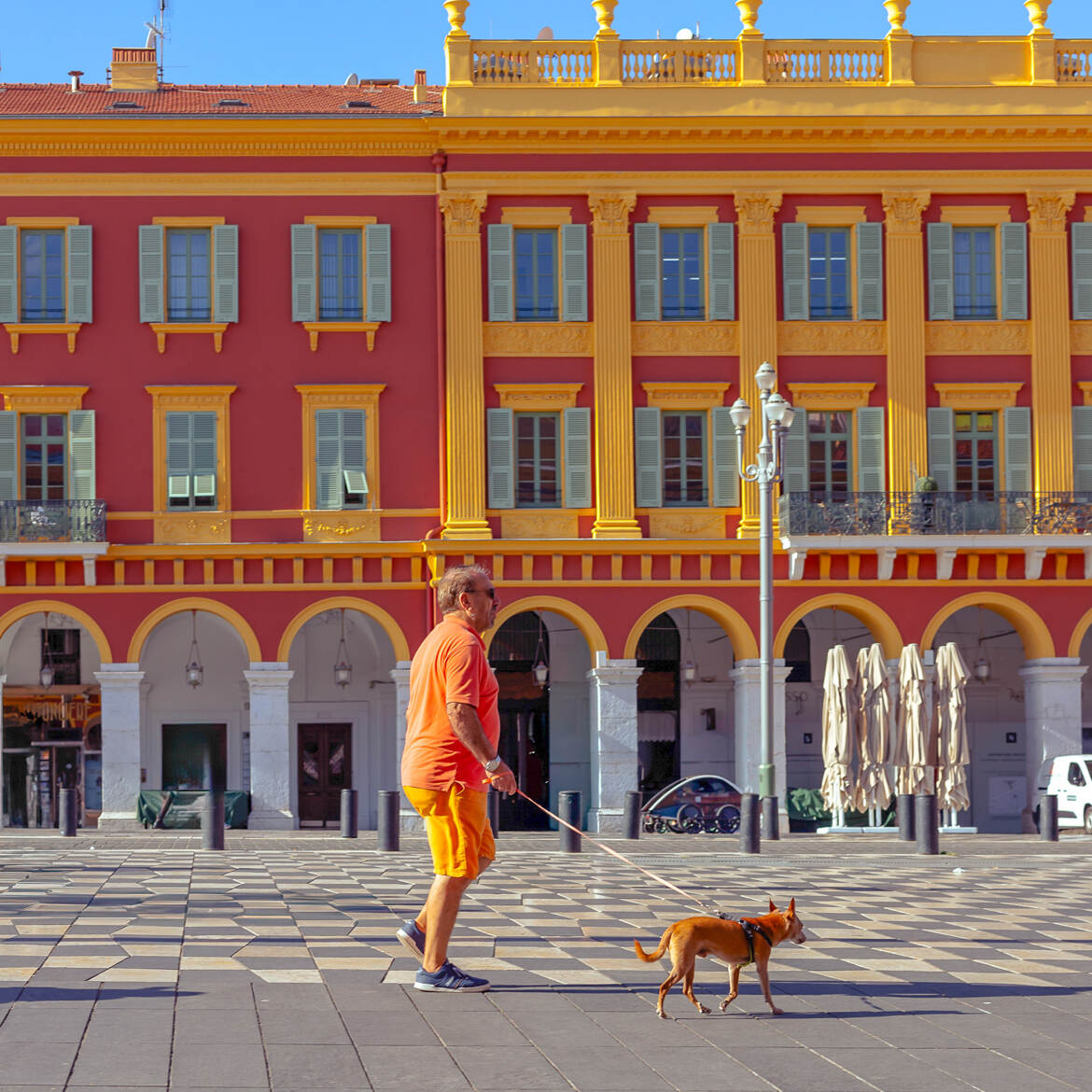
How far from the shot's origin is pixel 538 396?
3384 cm

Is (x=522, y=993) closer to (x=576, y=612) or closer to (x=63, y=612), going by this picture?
(x=576, y=612)

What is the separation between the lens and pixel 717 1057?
722 cm

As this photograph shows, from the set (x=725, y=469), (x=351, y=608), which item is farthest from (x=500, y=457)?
(x=725, y=469)

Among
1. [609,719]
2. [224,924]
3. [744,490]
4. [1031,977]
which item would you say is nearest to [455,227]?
[744,490]

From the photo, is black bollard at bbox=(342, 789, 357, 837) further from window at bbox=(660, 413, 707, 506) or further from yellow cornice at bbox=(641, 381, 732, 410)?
yellow cornice at bbox=(641, 381, 732, 410)

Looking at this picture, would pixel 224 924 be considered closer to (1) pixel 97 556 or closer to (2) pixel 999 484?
(1) pixel 97 556

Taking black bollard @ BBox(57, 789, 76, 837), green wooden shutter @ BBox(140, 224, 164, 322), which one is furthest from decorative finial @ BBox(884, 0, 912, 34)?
black bollard @ BBox(57, 789, 76, 837)

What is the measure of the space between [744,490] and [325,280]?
8.60 m

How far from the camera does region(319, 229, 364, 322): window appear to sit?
112 feet

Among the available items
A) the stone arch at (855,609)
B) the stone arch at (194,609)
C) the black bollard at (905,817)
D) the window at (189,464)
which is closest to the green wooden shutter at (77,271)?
the window at (189,464)

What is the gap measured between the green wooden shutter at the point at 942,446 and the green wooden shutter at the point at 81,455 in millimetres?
15177

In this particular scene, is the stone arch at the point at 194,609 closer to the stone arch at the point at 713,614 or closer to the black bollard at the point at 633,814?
the stone arch at the point at 713,614

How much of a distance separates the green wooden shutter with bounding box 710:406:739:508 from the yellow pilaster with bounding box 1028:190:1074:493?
18.1 feet

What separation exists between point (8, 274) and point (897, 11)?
17094mm
